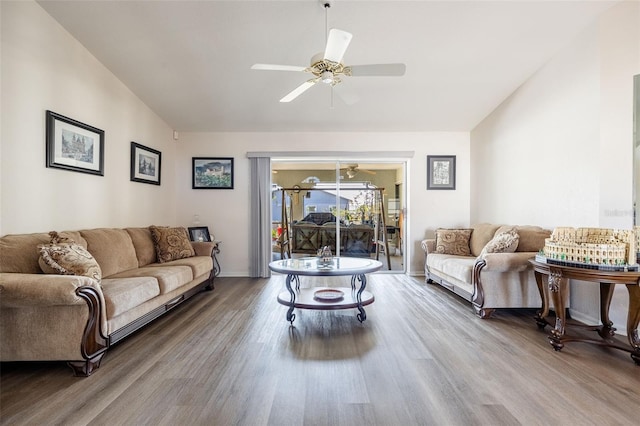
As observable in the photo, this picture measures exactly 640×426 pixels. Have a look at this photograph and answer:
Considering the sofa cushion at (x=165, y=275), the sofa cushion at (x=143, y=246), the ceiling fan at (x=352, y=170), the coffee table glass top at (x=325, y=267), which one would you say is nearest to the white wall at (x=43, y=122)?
the sofa cushion at (x=143, y=246)

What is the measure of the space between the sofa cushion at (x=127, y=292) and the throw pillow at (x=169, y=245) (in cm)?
104

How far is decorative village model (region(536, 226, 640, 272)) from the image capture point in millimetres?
2215

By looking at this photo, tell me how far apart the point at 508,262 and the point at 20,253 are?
4327mm

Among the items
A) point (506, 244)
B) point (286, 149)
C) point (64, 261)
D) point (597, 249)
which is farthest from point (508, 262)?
point (64, 261)

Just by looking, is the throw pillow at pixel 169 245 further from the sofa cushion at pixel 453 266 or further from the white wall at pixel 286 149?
the sofa cushion at pixel 453 266

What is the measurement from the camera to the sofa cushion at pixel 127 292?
2.26m

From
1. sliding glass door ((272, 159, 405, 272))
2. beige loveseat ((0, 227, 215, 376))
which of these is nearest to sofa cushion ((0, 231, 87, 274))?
beige loveseat ((0, 227, 215, 376))

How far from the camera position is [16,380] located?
1.97 meters

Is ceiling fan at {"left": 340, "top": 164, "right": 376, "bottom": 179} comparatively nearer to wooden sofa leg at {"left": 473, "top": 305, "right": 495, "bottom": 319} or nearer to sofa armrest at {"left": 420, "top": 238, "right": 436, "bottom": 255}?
sofa armrest at {"left": 420, "top": 238, "right": 436, "bottom": 255}

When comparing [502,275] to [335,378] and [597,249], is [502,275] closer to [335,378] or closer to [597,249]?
[597,249]

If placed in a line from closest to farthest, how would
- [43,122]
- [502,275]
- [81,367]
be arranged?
[81,367]
[43,122]
[502,275]

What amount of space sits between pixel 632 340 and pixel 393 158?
366 cm

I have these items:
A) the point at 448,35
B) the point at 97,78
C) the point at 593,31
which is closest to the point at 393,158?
the point at 448,35

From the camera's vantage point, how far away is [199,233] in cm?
494
